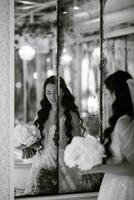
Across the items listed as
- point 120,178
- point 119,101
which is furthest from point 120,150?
point 119,101

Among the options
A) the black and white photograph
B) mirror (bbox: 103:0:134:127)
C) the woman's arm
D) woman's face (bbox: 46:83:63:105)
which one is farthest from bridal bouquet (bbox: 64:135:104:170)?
mirror (bbox: 103:0:134:127)

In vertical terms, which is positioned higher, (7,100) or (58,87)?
(58,87)

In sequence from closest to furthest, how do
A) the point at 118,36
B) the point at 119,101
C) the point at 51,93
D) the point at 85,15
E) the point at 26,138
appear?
the point at 119,101 → the point at 26,138 → the point at 51,93 → the point at 85,15 → the point at 118,36

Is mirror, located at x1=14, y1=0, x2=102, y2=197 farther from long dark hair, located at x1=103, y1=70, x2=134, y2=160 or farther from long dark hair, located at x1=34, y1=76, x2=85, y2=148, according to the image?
long dark hair, located at x1=103, y1=70, x2=134, y2=160

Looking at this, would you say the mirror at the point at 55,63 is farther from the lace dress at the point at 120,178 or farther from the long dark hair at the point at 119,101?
the lace dress at the point at 120,178

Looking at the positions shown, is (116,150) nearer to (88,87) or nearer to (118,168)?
(118,168)

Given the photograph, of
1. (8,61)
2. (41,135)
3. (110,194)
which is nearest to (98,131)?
(41,135)

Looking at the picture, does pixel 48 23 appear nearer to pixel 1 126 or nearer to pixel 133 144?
pixel 1 126

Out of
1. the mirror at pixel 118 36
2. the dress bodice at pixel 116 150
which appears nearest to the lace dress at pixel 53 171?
the mirror at pixel 118 36

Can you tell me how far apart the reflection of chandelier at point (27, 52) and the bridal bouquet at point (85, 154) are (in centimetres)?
91

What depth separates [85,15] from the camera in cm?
365

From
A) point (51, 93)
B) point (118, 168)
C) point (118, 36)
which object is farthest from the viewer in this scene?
point (118, 36)

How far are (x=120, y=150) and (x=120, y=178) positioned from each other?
8.9 inches

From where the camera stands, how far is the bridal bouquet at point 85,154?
295 cm
